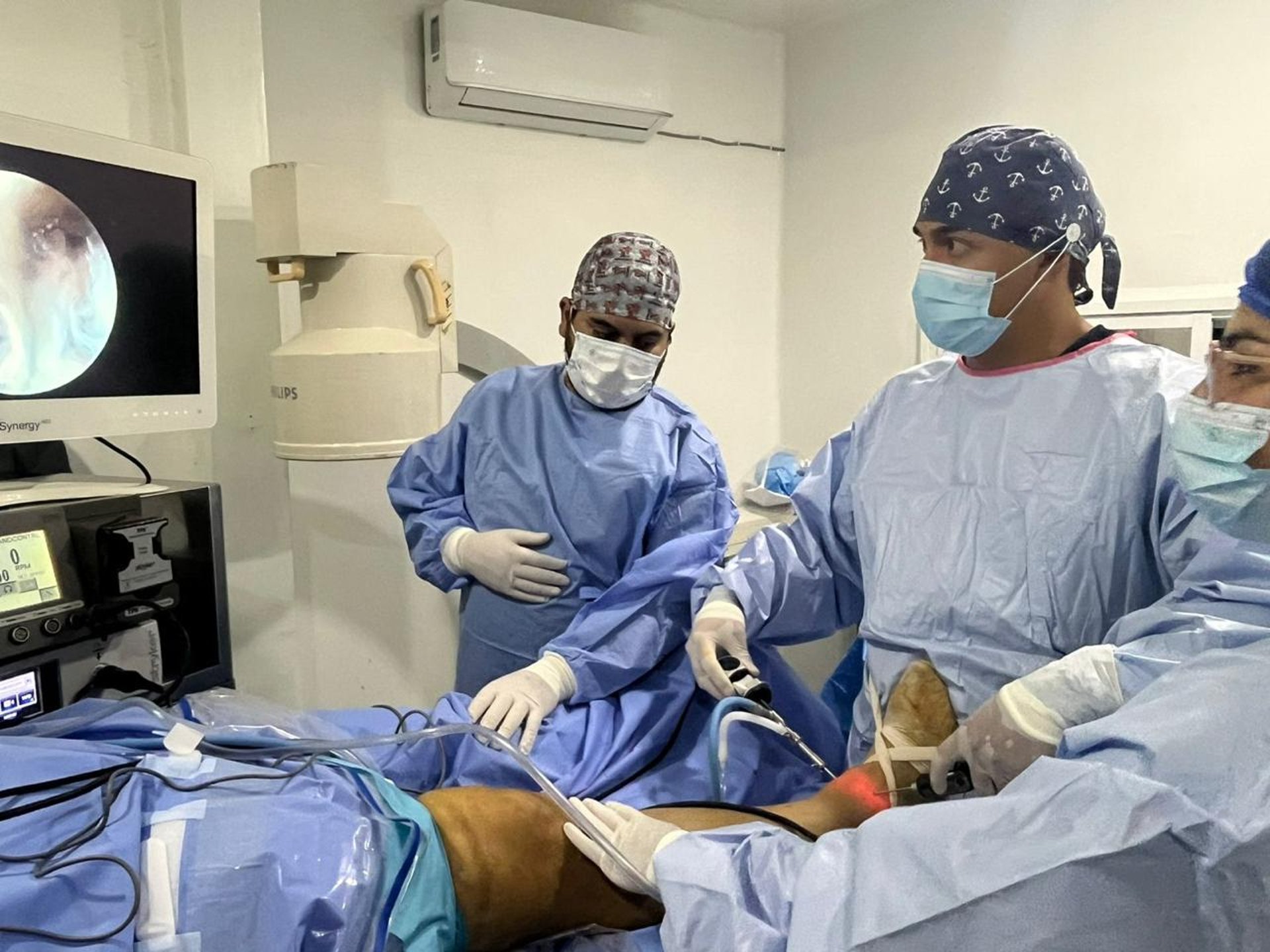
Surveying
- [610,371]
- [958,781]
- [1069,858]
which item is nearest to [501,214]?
[610,371]

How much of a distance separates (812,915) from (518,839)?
0.38 m

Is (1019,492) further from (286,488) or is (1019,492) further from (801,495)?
(286,488)

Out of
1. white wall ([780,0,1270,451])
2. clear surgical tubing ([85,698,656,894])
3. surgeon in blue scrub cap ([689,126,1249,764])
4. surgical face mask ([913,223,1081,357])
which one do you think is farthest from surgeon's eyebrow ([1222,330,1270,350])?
white wall ([780,0,1270,451])

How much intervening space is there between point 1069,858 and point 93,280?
131 centimetres

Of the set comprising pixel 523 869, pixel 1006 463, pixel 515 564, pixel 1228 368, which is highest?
pixel 1228 368

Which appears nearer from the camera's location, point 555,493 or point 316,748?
point 316,748

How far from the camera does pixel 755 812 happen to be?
1.09 metres

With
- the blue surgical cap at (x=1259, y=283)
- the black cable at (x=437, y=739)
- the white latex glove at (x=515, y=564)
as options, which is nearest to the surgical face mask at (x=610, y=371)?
the white latex glove at (x=515, y=564)

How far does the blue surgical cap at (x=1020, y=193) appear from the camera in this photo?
3.99ft

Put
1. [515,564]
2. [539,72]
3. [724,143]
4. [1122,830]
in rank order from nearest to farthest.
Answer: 1. [1122,830]
2. [515,564]
3. [539,72]
4. [724,143]

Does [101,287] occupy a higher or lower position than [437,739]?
higher

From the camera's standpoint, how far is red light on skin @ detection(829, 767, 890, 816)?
118 cm

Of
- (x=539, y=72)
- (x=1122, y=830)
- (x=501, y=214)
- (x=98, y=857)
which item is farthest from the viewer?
(x=501, y=214)

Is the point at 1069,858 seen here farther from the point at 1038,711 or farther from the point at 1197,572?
the point at 1197,572
